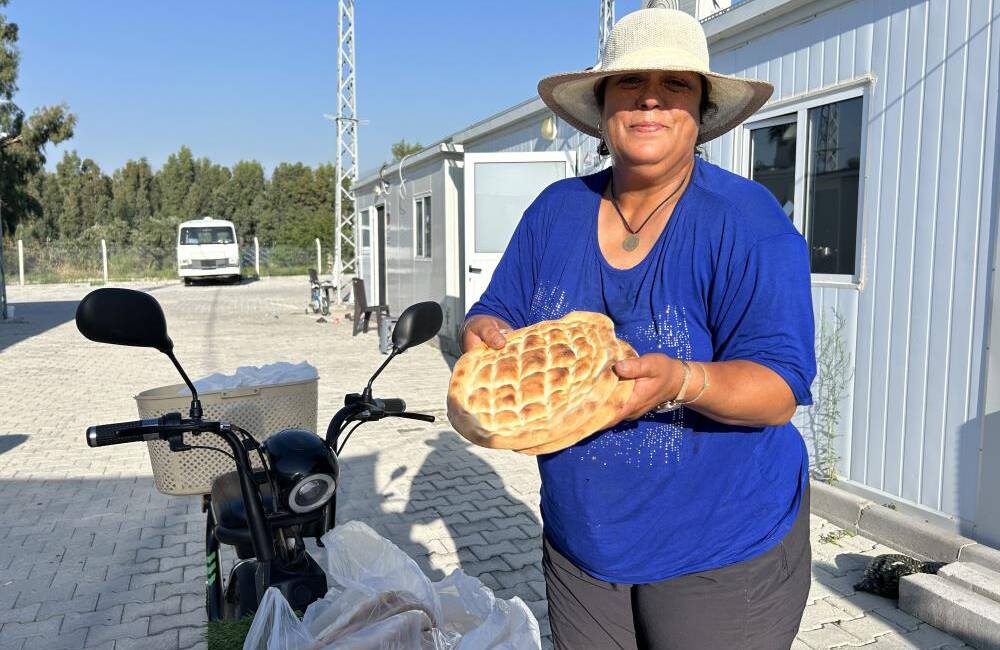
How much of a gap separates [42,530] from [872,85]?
555 cm

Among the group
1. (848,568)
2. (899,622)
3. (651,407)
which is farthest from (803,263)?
(848,568)

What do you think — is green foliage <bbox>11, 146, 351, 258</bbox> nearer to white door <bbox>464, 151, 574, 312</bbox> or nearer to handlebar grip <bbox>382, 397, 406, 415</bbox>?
white door <bbox>464, 151, 574, 312</bbox>

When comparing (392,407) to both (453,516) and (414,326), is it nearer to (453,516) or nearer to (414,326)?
(414,326)

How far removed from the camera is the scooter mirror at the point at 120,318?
173 centimetres

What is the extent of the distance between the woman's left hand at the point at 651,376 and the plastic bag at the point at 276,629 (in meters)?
0.81

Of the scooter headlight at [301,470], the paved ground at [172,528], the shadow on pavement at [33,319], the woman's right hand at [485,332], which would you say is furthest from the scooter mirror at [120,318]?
the shadow on pavement at [33,319]

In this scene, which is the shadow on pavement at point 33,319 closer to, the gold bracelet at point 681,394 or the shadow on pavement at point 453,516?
the shadow on pavement at point 453,516

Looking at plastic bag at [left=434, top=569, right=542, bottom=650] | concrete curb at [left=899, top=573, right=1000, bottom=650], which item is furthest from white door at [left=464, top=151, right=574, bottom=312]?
plastic bag at [left=434, top=569, right=542, bottom=650]

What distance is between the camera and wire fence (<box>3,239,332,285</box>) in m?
31.3

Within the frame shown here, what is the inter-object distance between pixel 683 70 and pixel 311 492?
1.30 meters

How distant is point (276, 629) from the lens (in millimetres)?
1524

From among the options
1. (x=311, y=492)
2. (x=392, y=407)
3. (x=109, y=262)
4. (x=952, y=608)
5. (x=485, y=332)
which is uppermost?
A: (x=485, y=332)

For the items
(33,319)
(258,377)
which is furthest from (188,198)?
(258,377)

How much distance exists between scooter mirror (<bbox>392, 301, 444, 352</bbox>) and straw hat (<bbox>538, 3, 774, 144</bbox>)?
2.24ft
